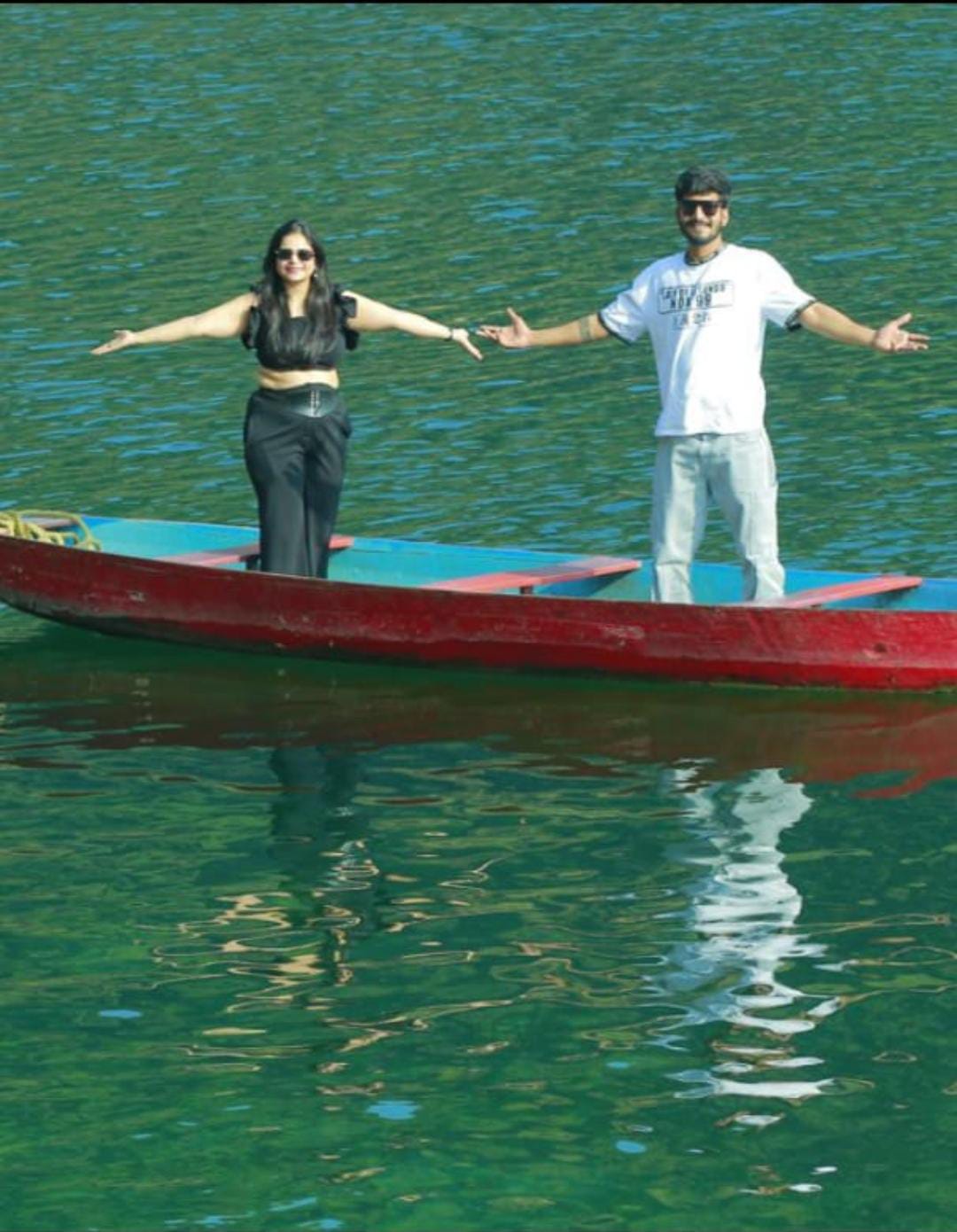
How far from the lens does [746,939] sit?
12.2 metres

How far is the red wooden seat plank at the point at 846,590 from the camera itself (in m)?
15.8

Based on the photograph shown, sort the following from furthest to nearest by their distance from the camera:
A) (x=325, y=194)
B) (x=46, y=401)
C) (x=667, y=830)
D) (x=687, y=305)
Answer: (x=325, y=194) → (x=46, y=401) → (x=687, y=305) → (x=667, y=830)

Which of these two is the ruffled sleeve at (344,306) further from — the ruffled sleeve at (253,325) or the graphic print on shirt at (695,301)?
the graphic print on shirt at (695,301)

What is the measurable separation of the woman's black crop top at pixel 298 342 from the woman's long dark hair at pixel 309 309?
0.04 ft

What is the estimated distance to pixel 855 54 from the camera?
41.0 metres

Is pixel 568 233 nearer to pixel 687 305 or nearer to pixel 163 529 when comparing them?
pixel 163 529

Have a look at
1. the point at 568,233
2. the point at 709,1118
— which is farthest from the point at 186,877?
the point at 568,233

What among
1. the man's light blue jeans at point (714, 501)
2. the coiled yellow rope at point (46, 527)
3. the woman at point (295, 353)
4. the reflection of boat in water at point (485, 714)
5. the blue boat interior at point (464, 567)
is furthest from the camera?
the coiled yellow rope at point (46, 527)

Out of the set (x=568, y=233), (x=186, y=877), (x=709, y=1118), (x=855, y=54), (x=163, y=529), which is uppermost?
(x=855, y=54)

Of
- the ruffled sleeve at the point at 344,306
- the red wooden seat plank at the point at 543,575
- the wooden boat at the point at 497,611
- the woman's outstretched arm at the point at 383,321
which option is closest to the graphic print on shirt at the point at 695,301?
the woman's outstretched arm at the point at 383,321

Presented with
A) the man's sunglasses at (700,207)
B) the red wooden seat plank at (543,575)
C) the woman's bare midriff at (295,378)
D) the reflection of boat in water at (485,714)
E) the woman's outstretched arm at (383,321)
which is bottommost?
the reflection of boat in water at (485,714)

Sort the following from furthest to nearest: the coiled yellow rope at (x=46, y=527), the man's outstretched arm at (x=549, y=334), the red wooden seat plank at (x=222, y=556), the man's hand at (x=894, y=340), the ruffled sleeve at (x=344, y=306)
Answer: the coiled yellow rope at (x=46, y=527), the red wooden seat plank at (x=222, y=556), the ruffled sleeve at (x=344, y=306), the man's outstretched arm at (x=549, y=334), the man's hand at (x=894, y=340)

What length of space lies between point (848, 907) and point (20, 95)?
31.3 meters

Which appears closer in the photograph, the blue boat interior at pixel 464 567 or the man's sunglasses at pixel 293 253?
the man's sunglasses at pixel 293 253
